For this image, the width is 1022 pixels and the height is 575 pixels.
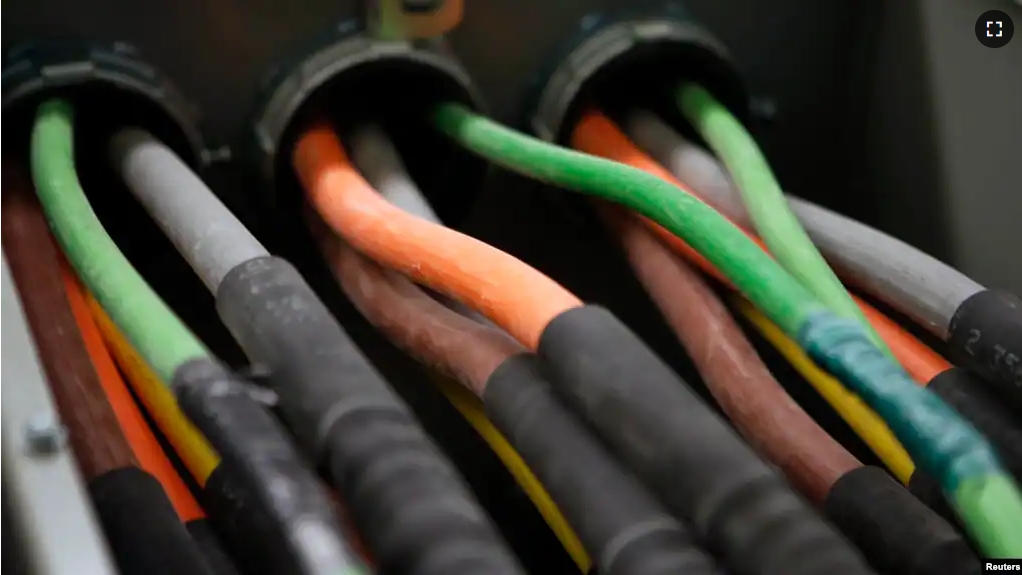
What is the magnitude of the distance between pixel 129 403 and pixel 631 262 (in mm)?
286

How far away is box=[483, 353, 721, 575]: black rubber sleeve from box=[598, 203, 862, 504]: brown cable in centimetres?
12

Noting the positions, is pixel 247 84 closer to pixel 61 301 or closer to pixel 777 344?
pixel 61 301

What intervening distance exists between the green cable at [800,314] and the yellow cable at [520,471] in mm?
125

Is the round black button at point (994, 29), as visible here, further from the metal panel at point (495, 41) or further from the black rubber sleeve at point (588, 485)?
the black rubber sleeve at point (588, 485)

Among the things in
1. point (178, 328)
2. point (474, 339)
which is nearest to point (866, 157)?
point (474, 339)

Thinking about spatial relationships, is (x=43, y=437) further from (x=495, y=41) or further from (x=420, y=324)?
A: (x=495, y=41)

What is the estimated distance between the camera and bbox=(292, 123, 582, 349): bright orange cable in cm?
43

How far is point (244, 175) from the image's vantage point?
0.64 metres

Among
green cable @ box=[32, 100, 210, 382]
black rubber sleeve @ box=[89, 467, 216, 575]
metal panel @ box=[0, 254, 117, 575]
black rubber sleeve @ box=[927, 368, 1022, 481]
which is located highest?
green cable @ box=[32, 100, 210, 382]

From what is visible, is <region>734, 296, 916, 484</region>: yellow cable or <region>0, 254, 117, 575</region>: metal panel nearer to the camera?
<region>0, 254, 117, 575</region>: metal panel

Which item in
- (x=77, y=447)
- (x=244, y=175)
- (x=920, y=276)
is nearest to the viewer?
(x=77, y=447)

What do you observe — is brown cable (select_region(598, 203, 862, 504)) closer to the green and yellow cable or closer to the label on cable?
the label on cable

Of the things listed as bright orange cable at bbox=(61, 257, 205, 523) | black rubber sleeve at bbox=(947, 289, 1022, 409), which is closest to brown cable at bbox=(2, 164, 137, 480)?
bright orange cable at bbox=(61, 257, 205, 523)

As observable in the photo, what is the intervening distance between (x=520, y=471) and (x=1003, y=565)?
196 millimetres
